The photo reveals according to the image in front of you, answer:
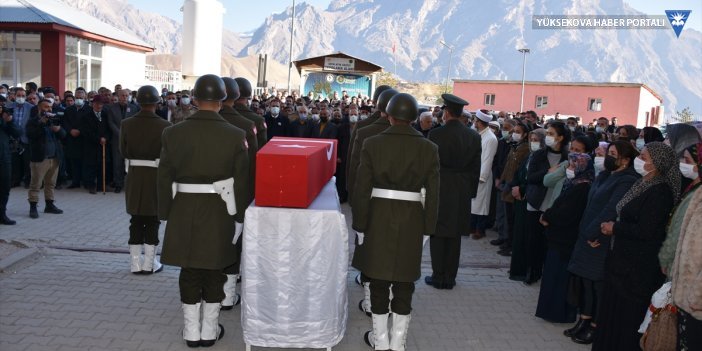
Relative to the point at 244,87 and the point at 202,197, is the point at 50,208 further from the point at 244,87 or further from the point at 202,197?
the point at 202,197

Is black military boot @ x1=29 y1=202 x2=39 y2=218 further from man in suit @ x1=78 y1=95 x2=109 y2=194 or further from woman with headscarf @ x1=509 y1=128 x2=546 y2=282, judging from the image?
woman with headscarf @ x1=509 y1=128 x2=546 y2=282

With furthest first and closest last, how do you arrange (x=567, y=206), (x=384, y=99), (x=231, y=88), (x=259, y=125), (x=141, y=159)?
1. (x=259, y=125)
2. (x=384, y=99)
3. (x=141, y=159)
4. (x=231, y=88)
5. (x=567, y=206)

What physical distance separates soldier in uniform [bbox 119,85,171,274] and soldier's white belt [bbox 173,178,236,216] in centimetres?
199

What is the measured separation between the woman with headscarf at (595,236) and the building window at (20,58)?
20.6 m

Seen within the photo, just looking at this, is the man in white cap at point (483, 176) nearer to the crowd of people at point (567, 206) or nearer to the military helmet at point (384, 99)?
the crowd of people at point (567, 206)

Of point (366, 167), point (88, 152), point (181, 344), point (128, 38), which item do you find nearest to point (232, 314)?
point (181, 344)

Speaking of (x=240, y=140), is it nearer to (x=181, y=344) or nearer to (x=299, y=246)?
(x=299, y=246)

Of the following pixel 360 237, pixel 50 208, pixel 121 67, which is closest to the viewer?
pixel 360 237

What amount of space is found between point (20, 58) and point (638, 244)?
22.2 metres

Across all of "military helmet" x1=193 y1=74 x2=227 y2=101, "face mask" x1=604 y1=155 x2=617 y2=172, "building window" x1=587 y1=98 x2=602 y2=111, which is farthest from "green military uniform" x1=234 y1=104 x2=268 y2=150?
"building window" x1=587 y1=98 x2=602 y2=111

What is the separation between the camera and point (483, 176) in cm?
923

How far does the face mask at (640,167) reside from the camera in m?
4.52

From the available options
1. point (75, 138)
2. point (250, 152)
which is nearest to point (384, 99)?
point (250, 152)

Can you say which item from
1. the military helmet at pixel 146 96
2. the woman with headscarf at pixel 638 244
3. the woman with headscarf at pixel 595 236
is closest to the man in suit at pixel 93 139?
the military helmet at pixel 146 96
